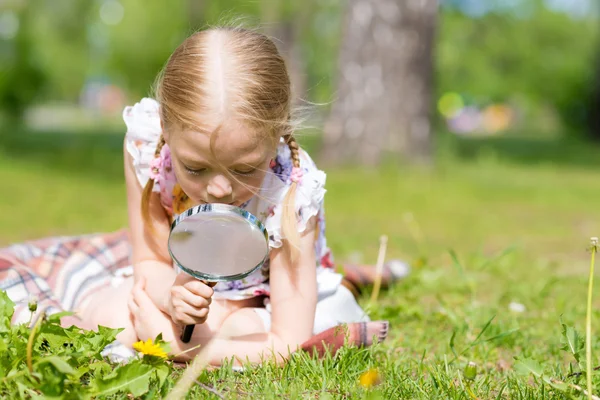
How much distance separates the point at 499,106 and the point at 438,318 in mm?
42607

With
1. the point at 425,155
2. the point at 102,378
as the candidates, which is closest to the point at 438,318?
the point at 102,378

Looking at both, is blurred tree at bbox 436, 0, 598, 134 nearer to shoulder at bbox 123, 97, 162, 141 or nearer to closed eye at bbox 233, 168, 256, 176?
shoulder at bbox 123, 97, 162, 141

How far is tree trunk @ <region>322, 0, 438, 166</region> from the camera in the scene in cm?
789

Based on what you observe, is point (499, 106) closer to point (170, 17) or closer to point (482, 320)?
point (170, 17)

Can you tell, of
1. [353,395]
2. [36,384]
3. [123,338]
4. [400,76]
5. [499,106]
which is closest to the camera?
[36,384]

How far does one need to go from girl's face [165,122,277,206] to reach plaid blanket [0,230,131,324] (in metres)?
0.88

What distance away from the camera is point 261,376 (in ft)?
7.00

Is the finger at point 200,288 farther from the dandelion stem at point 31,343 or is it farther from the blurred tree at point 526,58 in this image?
the blurred tree at point 526,58

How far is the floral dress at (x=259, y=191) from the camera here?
8.43 ft

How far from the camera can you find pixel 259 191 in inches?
99.1

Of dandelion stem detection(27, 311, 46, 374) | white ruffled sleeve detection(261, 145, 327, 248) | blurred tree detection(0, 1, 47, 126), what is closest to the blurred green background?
blurred tree detection(0, 1, 47, 126)

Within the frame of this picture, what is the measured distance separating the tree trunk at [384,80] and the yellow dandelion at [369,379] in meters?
5.87

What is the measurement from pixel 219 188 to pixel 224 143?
0.42 feet

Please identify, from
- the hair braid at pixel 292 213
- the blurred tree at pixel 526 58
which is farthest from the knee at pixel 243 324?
the blurred tree at pixel 526 58
